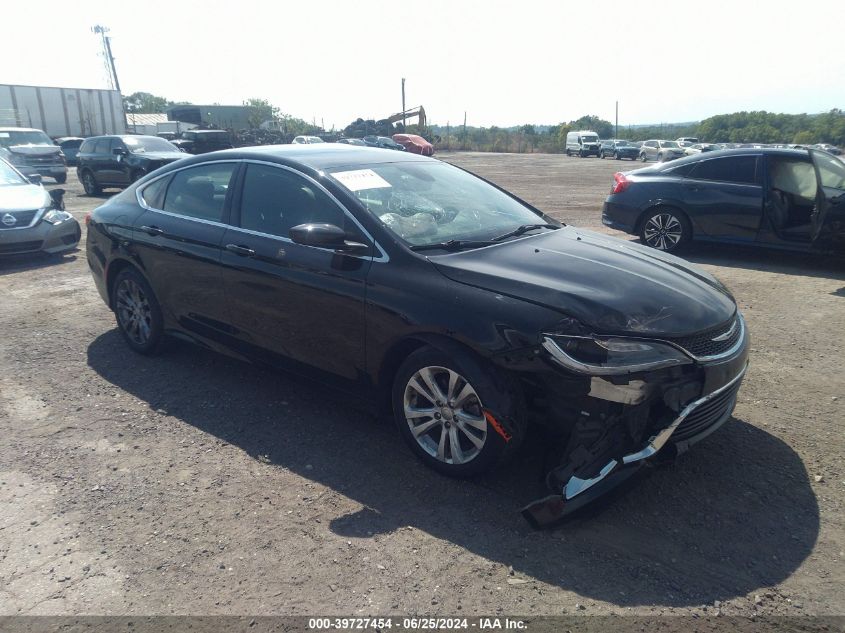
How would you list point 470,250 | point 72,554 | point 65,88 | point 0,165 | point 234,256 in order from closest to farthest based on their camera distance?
1. point 72,554
2. point 470,250
3. point 234,256
4. point 0,165
5. point 65,88

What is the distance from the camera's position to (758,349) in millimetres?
5344

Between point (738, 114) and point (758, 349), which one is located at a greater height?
point (738, 114)

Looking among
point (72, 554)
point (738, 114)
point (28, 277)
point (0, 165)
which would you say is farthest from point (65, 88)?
point (738, 114)

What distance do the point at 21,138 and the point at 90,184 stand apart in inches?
222

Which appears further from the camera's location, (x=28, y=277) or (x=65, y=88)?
(x=65, y=88)

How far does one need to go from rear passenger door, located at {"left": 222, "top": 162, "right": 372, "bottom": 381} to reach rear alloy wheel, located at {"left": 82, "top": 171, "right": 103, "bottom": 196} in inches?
613

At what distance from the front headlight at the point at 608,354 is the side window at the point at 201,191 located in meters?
2.69

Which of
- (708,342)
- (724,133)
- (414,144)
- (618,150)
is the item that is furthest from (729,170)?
(724,133)

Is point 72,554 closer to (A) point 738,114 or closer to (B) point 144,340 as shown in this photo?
(B) point 144,340

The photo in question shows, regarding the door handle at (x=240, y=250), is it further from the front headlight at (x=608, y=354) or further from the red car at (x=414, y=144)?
the red car at (x=414, y=144)

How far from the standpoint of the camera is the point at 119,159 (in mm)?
16688

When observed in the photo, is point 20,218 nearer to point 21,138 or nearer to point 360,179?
point 360,179

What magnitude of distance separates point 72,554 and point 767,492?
134 inches

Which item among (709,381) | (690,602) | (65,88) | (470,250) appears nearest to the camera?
(690,602)
